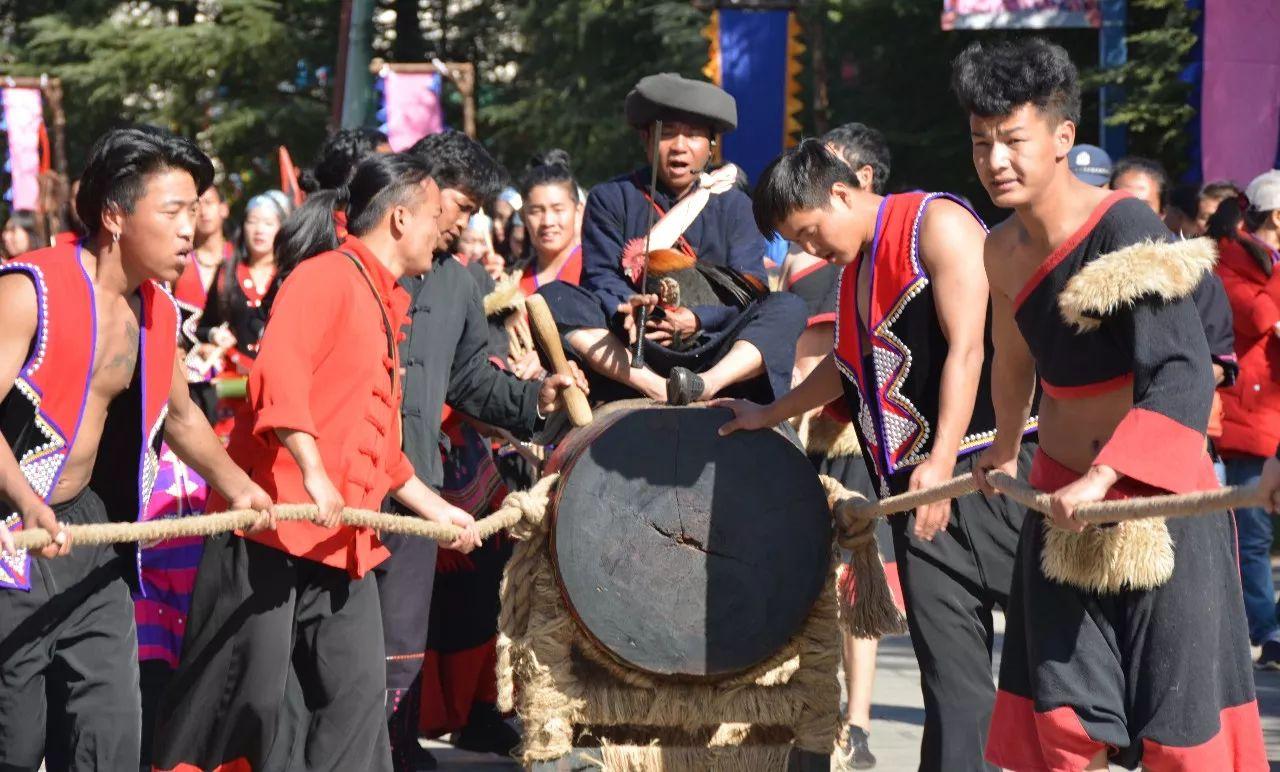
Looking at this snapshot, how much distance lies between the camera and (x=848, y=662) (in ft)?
18.9

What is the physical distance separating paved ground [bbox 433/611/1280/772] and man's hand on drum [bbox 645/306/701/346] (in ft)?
5.01

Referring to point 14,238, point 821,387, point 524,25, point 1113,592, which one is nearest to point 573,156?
point 524,25

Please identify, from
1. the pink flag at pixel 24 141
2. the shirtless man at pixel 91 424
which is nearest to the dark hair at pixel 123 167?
the shirtless man at pixel 91 424

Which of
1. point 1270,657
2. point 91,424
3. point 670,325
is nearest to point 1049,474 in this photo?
point 670,325

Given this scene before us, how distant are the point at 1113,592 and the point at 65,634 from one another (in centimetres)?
220

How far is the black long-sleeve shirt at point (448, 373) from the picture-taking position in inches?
206

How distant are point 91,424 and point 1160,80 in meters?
9.83

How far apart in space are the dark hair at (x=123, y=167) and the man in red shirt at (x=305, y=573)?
509 millimetres

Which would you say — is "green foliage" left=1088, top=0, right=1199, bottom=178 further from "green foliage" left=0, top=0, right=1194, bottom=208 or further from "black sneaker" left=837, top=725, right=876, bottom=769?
"black sneaker" left=837, top=725, right=876, bottom=769

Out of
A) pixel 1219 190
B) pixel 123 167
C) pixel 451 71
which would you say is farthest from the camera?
pixel 451 71

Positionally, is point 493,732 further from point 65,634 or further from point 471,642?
point 65,634

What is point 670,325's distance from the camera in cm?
502

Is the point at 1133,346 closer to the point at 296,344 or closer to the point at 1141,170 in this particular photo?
the point at 296,344

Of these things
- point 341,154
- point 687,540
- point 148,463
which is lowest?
point 687,540
